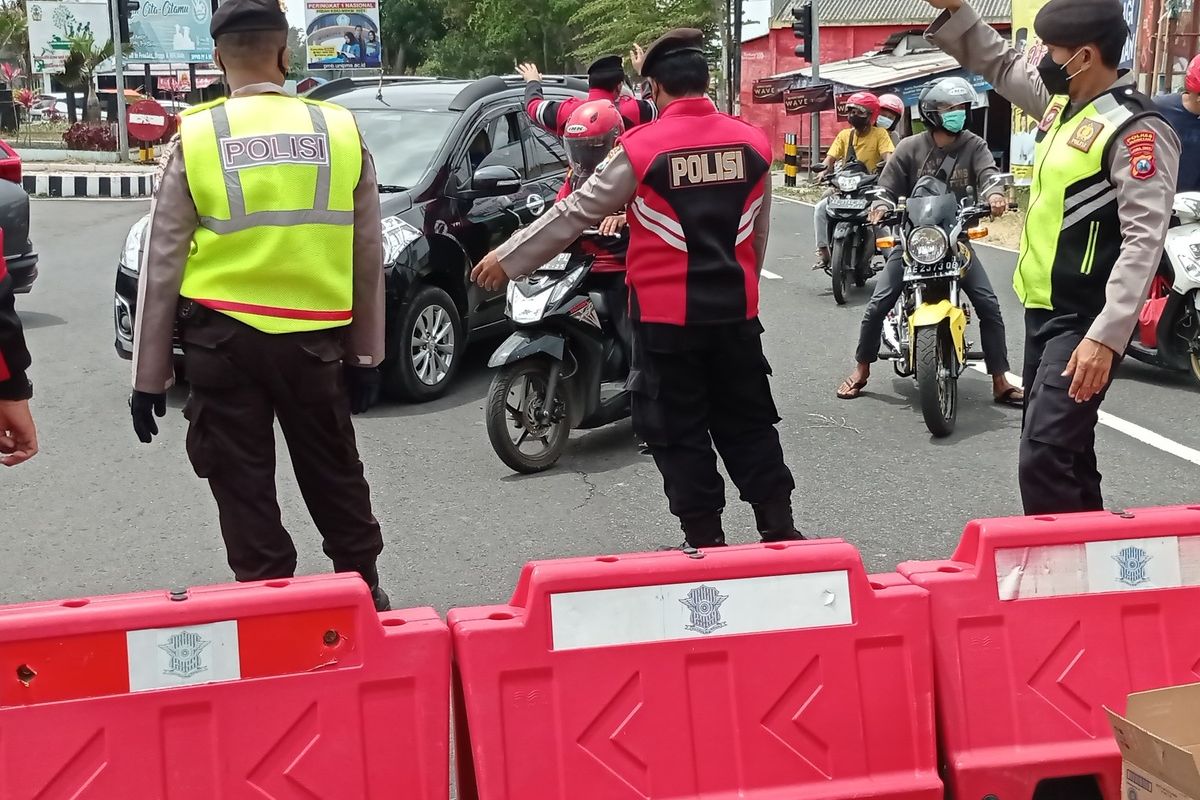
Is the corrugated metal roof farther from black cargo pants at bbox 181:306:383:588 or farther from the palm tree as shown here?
black cargo pants at bbox 181:306:383:588

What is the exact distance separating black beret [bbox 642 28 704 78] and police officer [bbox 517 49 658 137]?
150 inches

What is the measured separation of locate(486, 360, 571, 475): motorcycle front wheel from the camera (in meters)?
6.87

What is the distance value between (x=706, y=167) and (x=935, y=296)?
3676 millimetres

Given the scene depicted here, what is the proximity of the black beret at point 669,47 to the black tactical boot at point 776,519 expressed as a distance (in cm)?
151

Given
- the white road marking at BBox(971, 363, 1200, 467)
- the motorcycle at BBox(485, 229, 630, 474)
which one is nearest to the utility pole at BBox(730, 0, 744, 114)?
the white road marking at BBox(971, 363, 1200, 467)

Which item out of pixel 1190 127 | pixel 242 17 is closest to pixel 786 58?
pixel 1190 127

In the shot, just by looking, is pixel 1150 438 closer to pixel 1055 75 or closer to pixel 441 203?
pixel 1055 75

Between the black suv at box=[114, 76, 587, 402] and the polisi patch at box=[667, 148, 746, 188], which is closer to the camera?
the polisi patch at box=[667, 148, 746, 188]

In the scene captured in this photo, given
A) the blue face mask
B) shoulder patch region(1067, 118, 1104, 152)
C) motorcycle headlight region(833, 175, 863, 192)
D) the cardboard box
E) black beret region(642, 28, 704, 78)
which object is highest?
black beret region(642, 28, 704, 78)

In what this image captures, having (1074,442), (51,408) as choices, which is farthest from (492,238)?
(1074,442)

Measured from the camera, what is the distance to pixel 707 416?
4887mm

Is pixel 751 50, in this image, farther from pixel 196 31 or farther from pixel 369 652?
pixel 369 652

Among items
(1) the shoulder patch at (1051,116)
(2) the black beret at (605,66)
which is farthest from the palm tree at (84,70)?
(1) the shoulder patch at (1051,116)

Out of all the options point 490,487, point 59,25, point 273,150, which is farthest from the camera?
point 59,25
